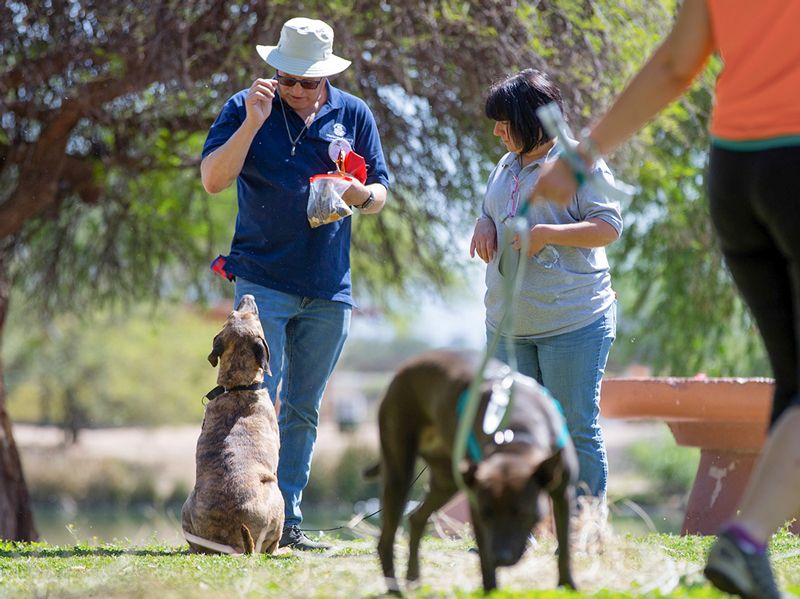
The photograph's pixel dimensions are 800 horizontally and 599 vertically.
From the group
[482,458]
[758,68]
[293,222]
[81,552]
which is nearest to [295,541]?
[81,552]

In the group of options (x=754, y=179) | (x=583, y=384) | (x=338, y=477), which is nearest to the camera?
(x=754, y=179)

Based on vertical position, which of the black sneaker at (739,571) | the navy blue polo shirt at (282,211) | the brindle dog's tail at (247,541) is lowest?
the brindle dog's tail at (247,541)

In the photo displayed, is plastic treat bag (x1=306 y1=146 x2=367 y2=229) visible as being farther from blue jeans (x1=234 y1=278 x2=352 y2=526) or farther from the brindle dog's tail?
the brindle dog's tail

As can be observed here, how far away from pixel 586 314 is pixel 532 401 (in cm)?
169

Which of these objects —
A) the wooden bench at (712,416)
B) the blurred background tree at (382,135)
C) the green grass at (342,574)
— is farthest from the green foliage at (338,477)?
the green grass at (342,574)

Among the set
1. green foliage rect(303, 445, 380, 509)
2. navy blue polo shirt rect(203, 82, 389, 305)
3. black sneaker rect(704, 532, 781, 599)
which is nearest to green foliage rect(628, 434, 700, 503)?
green foliage rect(303, 445, 380, 509)

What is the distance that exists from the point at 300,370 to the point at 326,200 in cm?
92

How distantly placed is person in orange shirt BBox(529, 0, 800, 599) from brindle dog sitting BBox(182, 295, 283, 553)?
238 cm

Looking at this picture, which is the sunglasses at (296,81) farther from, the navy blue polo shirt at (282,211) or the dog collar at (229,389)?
the dog collar at (229,389)

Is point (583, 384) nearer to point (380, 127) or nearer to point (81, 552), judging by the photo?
point (81, 552)

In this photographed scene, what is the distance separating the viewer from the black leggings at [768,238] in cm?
299

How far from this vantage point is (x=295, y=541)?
5.57 m

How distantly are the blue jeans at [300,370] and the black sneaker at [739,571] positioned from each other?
9.57 ft

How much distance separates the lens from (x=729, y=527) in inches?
117
